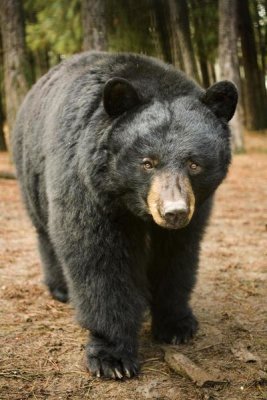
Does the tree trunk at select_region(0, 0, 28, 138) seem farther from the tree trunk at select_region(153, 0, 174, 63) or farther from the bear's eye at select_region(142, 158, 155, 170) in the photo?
the bear's eye at select_region(142, 158, 155, 170)

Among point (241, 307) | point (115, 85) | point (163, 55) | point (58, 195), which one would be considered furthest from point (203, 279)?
point (163, 55)

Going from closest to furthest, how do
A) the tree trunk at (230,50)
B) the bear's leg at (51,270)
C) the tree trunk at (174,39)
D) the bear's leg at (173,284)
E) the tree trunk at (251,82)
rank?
1. the bear's leg at (173,284)
2. the bear's leg at (51,270)
3. the tree trunk at (174,39)
4. the tree trunk at (230,50)
5. the tree trunk at (251,82)

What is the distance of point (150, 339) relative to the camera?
4.45m

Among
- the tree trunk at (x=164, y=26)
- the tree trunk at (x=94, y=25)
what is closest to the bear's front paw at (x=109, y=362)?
the tree trunk at (x=164, y=26)

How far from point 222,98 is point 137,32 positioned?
7545mm

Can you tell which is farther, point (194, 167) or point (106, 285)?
point (106, 285)

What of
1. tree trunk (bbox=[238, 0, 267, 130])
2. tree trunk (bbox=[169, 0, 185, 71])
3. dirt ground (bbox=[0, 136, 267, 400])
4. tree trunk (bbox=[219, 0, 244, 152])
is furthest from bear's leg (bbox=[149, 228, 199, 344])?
tree trunk (bbox=[238, 0, 267, 130])

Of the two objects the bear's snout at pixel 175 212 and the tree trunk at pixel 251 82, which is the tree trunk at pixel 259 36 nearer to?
the tree trunk at pixel 251 82

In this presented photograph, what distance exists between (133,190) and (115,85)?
0.69m

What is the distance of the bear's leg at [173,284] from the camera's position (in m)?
4.13

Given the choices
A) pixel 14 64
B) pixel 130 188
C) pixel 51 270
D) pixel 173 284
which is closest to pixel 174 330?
pixel 173 284

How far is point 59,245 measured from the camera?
400cm

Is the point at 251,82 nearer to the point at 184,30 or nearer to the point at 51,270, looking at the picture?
the point at 184,30

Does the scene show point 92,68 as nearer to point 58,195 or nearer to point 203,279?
point 58,195
